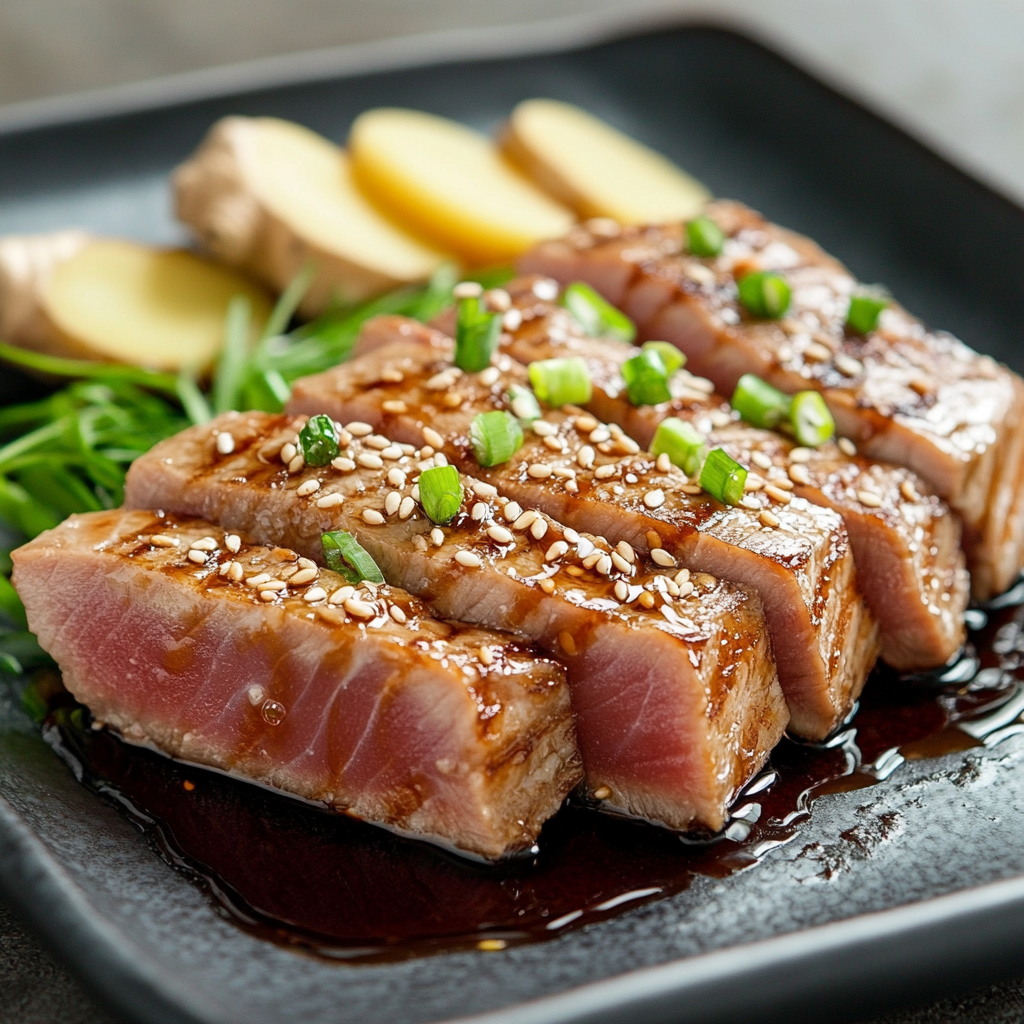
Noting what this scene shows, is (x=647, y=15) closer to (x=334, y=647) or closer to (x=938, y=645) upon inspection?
(x=938, y=645)

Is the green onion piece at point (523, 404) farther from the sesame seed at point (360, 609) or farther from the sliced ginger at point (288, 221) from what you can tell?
the sliced ginger at point (288, 221)

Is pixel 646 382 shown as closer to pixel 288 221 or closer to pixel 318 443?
pixel 318 443

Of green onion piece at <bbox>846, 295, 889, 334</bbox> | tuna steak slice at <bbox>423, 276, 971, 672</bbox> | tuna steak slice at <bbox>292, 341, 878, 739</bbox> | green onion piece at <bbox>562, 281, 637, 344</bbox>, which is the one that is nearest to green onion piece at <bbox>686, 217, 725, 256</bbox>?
green onion piece at <bbox>562, 281, 637, 344</bbox>

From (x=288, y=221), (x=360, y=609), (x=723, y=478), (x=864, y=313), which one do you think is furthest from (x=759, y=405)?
(x=288, y=221)

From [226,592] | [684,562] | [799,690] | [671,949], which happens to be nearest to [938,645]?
[799,690]

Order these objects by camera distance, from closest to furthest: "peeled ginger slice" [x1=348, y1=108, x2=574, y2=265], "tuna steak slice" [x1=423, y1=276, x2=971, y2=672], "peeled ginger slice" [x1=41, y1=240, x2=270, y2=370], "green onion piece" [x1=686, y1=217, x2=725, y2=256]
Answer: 1. "tuna steak slice" [x1=423, y1=276, x2=971, y2=672]
2. "green onion piece" [x1=686, y1=217, x2=725, y2=256]
3. "peeled ginger slice" [x1=41, y1=240, x2=270, y2=370]
4. "peeled ginger slice" [x1=348, y1=108, x2=574, y2=265]

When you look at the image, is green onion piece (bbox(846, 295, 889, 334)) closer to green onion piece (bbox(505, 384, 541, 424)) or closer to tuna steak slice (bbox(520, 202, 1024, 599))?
tuna steak slice (bbox(520, 202, 1024, 599))
